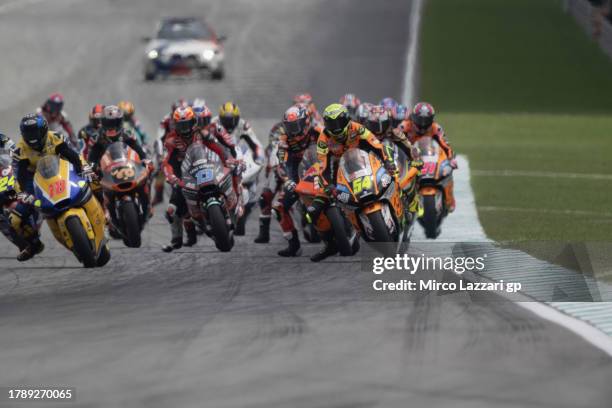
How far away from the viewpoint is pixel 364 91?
36.4 metres

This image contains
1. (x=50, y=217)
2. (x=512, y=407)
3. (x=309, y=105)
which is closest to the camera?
(x=512, y=407)

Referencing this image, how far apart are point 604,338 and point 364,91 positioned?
27072mm

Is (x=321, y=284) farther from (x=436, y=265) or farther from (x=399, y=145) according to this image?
(x=399, y=145)

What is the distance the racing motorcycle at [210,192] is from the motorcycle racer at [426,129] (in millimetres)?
2827

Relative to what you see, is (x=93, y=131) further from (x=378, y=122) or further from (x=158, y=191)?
(x=378, y=122)

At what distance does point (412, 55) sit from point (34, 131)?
93.7 feet

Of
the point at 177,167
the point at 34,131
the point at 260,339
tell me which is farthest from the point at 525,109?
the point at 260,339

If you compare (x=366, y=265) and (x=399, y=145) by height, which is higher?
(x=399, y=145)

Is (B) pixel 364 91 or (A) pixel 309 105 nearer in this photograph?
(A) pixel 309 105

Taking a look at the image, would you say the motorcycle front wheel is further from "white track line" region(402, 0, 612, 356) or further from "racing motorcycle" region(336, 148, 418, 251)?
"white track line" region(402, 0, 612, 356)

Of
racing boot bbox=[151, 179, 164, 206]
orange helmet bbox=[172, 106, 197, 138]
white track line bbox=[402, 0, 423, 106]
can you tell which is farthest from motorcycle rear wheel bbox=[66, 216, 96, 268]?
white track line bbox=[402, 0, 423, 106]

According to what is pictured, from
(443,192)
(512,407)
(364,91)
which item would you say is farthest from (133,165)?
(364,91)

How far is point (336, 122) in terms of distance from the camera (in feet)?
46.0

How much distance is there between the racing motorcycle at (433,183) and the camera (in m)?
16.9
